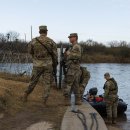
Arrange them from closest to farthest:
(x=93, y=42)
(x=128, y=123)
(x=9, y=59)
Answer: (x=128, y=123) < (x=9, y=59) < (x=93, y=42)

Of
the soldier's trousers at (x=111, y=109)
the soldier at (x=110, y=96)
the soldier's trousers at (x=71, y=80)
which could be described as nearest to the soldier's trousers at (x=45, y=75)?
the soldier's trousers at (x=71, y=80)

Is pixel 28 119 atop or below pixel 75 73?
below

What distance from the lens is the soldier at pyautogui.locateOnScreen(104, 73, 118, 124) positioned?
13.0m

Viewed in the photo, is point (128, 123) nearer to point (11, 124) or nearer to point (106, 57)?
point (11, 124)

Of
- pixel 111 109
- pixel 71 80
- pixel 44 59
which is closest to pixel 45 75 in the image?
pixel 44 59

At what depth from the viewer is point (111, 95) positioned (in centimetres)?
1309

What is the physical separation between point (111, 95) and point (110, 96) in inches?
1.7

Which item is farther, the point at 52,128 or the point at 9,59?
the point at 9,59

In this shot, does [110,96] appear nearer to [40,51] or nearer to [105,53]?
[40,51]

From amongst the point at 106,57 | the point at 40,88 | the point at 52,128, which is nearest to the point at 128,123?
the point at 40,88

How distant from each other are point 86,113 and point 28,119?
1.49 meters

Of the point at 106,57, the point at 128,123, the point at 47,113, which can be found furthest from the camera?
the point at 106,57

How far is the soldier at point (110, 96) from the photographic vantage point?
1298 cm

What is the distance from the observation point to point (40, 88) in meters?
13.7
